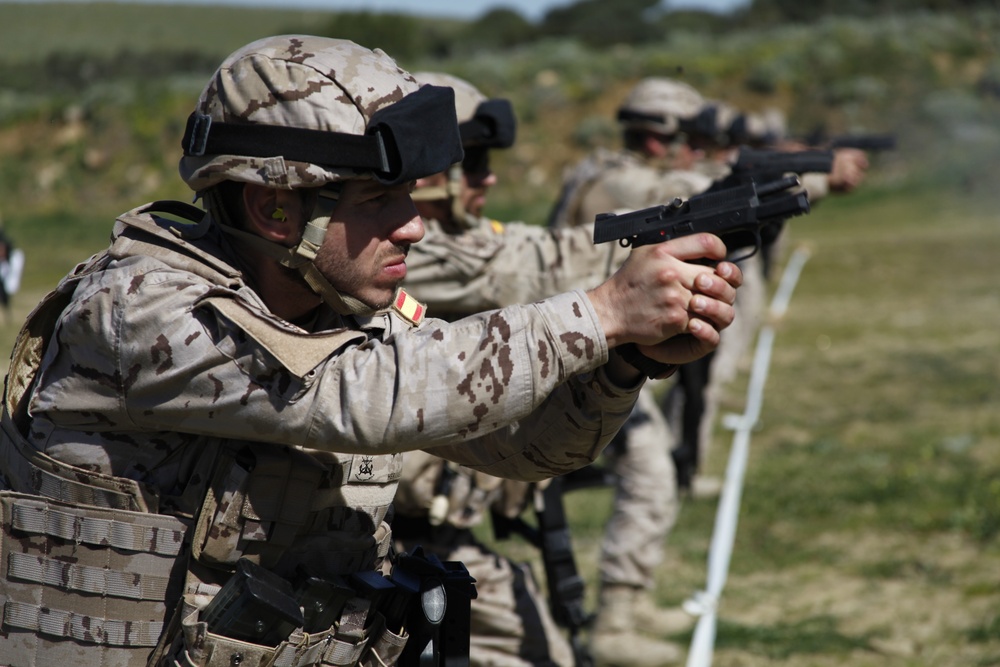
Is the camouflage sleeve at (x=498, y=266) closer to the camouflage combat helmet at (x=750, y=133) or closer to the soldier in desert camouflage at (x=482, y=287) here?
the soldier in desert camouflage at (x=482, y=287)

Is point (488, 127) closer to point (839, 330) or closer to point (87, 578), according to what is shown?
point (87, 578)

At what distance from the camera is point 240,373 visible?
6.97 ft

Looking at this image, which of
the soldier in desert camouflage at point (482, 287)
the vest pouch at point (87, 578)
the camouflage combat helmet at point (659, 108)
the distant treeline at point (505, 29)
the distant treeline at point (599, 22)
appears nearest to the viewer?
the vest pouch at point (87, 578)

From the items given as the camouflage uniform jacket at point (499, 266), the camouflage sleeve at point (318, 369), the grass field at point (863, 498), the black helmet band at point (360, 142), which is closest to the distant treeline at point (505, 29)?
the grass field at point (863, 498)

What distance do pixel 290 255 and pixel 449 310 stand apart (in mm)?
2303

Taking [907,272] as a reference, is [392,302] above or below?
above

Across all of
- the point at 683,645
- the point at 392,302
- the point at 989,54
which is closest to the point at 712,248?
the point at 392,302

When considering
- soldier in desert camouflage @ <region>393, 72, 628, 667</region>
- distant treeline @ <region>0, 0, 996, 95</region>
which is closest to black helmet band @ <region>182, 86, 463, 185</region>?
soldier in desert camouflage @ <region>393, 72, 628, 667</region>

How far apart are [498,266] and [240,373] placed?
256 centimetres

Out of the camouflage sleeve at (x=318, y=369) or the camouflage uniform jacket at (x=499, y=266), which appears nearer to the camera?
the camouflage sleeve at (x=318, y=369)

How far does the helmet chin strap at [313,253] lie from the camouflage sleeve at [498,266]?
6.86ft

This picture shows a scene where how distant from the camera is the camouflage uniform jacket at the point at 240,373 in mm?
2117

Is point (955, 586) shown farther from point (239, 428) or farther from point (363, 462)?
point (239, 428)

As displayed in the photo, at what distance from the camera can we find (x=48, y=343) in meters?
2.45
